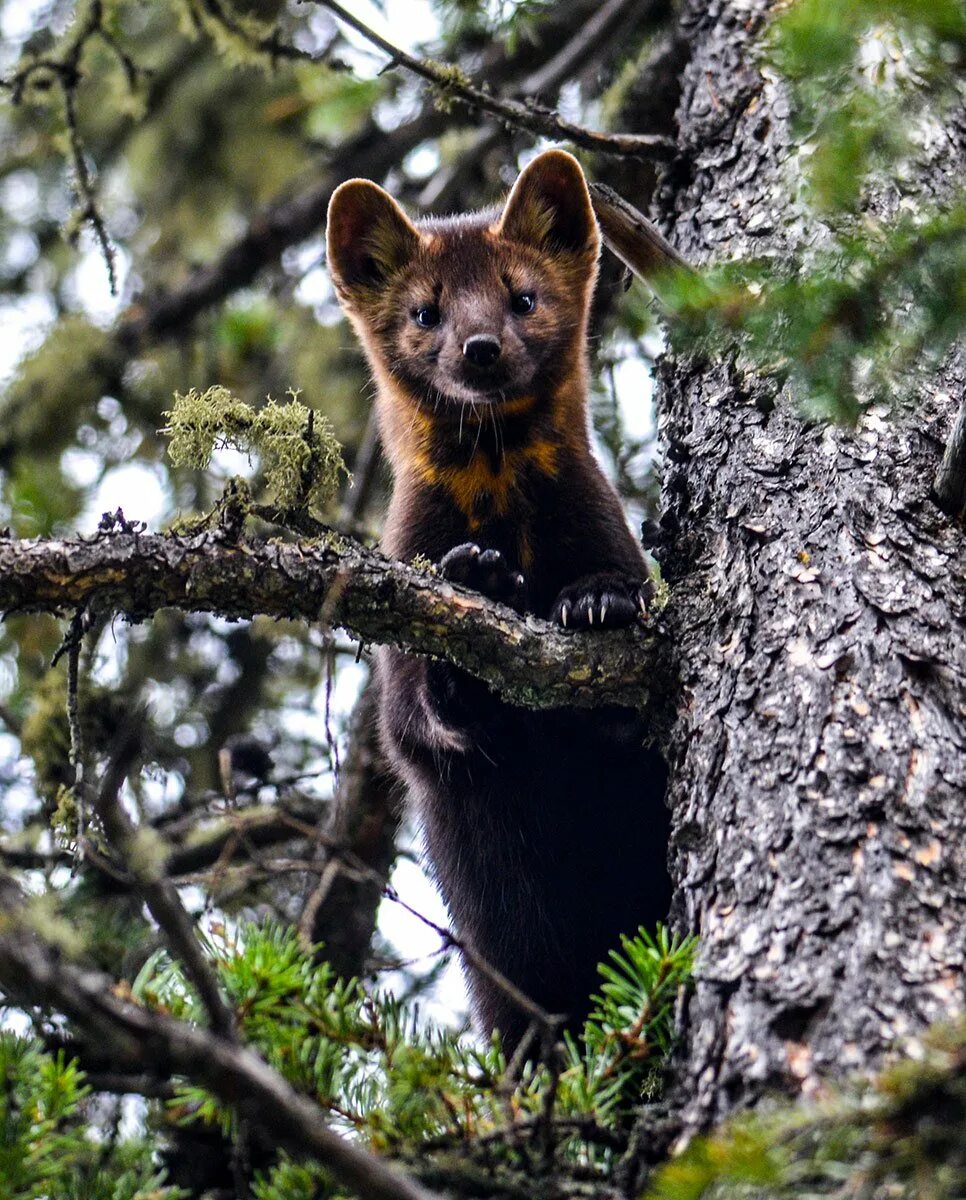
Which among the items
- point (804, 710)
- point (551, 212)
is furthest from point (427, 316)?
point (804, 710)

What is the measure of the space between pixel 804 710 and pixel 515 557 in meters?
1.63

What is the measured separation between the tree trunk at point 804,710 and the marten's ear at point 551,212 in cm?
77

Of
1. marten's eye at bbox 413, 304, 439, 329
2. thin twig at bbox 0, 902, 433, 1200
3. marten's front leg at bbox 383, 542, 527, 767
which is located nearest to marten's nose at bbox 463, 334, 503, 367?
marten's eye at bbox 413, 304, 439, 329

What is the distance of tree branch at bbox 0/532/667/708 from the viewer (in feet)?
9.79

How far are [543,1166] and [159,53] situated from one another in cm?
645

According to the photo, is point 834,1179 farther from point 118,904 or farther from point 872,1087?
point 118,904

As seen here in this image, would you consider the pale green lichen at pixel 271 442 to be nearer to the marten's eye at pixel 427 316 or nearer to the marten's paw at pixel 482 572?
the marten's paw at pixel 482 572

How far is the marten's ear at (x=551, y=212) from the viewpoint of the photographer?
490 centimetres

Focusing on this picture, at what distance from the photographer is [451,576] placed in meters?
3.86

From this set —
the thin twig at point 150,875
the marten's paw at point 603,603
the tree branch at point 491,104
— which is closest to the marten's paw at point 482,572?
the marten's paw at point 603,603

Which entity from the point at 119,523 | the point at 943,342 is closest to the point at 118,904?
the point at 119,523

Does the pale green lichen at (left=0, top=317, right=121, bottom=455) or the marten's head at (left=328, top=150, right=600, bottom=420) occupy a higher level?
the pale green lichen at (left=0, top=317, right=121, bottom=455)

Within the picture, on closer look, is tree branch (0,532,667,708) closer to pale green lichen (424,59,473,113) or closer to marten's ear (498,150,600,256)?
pale green lichen (424,59,473,113)

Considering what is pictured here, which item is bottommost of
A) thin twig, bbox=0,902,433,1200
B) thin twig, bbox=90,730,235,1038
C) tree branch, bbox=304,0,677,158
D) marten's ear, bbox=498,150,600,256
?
thin twig, bbox=0,902,433,1200
